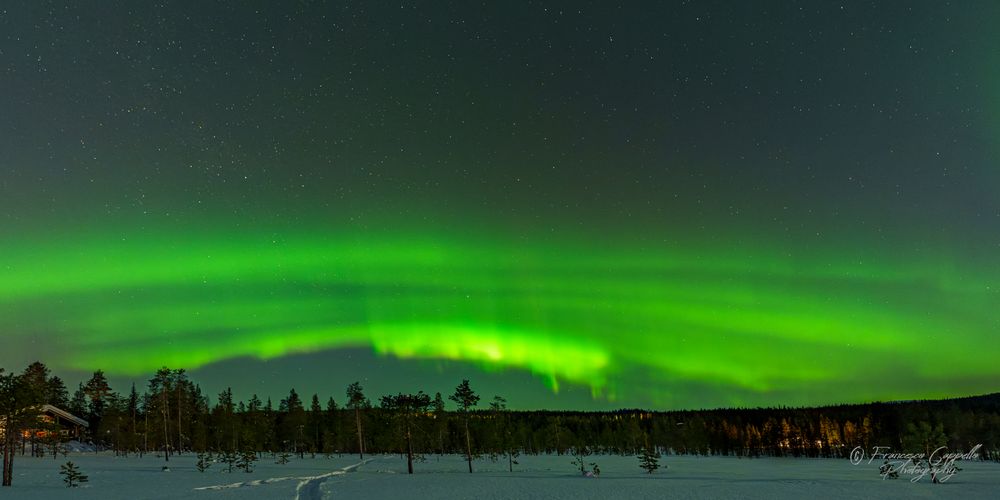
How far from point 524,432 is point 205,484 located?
137m

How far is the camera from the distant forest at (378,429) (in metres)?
73.8

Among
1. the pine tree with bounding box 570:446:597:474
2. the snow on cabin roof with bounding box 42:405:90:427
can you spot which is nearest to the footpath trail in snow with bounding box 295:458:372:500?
the pine tree with bounding box 570:446:597:474

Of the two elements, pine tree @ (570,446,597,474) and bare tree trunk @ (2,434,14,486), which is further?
pine tree @ (570,446,597,474)

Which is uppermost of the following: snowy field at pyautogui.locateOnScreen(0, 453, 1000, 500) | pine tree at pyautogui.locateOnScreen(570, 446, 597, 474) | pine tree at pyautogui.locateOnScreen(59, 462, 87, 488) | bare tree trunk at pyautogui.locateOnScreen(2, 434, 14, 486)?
bare tree trunk at pyautogui.locateOnScreen(2, 434, 14, 486)

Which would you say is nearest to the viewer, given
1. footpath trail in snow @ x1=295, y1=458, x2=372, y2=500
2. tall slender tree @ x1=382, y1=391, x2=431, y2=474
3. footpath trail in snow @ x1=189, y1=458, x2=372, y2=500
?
footpath trail in snow @ x1=295, y1=458, x2=372, y2=500

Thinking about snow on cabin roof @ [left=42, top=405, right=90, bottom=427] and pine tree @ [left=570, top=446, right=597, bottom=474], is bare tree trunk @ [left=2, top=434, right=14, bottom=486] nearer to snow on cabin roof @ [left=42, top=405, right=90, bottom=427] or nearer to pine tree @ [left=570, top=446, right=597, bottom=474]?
pine tree @ [left=570, top=446, right=597, bottom=474]

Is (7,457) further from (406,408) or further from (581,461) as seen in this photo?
(581,461)

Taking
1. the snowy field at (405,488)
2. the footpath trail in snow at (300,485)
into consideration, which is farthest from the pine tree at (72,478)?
the footpath trail in snow at (300,485)

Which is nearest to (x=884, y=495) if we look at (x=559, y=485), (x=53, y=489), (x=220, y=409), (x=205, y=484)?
(x=559, y=485)

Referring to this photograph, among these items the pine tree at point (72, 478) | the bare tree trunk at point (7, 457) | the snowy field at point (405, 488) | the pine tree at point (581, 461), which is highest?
the bare tree trunk at point (7, 457)

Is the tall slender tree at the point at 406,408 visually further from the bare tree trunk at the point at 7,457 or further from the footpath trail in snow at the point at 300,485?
the bare tree trunk at the point at 7,457

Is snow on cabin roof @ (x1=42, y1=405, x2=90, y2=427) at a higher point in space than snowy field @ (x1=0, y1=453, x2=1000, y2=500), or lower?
higher

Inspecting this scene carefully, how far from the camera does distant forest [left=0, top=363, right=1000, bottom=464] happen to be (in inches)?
2906

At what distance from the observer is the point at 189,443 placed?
12025cm
